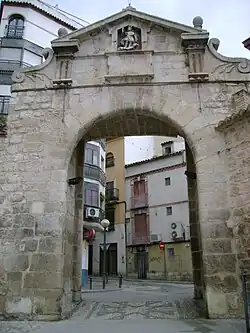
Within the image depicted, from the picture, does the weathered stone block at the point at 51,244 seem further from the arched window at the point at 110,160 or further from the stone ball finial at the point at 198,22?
the arched window at the point at 110,160

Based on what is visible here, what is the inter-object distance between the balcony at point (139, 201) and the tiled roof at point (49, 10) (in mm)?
13293

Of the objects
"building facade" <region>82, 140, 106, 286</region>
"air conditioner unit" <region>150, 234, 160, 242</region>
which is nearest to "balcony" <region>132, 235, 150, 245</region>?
"air conditioner unit" <region>150, 234, 160, 242</region>

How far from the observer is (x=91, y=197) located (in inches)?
851

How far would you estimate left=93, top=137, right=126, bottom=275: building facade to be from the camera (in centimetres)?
2702

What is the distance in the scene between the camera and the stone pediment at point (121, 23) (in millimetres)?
7406

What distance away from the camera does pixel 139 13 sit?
7602mm

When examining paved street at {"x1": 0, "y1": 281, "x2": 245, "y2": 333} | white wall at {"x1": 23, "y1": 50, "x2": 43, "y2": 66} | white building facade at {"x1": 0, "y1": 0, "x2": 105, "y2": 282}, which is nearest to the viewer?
paved street at {"x1": 0, "y1": 281, "x2": 245, "y2": 333}

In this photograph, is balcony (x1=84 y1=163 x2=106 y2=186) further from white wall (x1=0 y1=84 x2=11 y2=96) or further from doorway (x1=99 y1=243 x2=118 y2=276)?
white wall (x1=0 y1=84 x2=11 y2=96)

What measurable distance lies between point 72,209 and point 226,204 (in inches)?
126

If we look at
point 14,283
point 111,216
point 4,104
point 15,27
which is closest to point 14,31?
point 15,27

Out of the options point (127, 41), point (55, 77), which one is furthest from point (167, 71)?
point (55, 77)

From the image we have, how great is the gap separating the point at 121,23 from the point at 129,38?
513 mm

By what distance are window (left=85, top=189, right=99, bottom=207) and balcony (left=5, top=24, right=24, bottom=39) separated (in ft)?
32.2

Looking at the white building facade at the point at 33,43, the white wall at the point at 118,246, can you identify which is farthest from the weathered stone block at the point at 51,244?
the white wall at the point at 118,246
